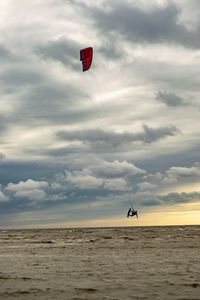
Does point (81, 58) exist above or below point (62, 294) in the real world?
above

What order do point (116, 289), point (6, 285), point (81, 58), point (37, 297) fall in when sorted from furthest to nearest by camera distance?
point (81, 58)
point (6, 285)
point (116, 289)
point (37, 297)

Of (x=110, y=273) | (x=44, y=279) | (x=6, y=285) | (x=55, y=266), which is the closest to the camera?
(x=6, y=285)

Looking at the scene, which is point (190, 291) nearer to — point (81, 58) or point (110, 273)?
point (110, 273)

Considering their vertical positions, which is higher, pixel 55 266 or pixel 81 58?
pixel 81 58

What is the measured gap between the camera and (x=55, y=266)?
2338cm

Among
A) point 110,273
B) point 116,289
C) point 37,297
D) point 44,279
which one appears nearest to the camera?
point 37,297

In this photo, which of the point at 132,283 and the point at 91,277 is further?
the point at 91,277

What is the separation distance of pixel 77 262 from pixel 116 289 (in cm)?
1078

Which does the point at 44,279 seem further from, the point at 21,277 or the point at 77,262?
the point at 77,262

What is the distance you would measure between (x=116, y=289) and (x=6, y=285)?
4225 millimetres

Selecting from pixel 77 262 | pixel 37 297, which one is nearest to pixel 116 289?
pixel 37 297

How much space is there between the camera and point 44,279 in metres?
18.0

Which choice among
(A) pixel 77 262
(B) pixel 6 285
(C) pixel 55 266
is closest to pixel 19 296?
(B) pixel 6 285

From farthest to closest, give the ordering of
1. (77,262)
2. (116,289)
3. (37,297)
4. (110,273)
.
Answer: (77,262)
(110,273)
(116,289)
(37,297)
